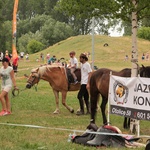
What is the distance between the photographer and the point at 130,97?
10.2 m

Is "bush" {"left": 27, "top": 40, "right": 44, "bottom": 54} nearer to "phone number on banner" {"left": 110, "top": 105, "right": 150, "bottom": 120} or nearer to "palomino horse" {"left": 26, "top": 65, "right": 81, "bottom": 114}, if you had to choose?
"palomino horse" {"left": 26, "top": 65, "right": 81, "bottom": 114}

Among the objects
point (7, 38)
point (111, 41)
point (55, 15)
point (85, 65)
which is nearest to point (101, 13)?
point (85, 65)

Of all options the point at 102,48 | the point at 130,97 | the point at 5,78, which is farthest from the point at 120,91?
the point at 102,48

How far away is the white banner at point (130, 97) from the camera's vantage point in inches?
382

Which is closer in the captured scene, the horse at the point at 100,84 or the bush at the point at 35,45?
the horse at the point at 100,84

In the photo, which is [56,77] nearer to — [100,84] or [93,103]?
[93,103]

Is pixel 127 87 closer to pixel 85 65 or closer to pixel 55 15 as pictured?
pixel 85 65

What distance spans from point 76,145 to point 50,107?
25.8ft

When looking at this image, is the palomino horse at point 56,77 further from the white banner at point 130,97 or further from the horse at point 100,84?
the white banner at point 130,97

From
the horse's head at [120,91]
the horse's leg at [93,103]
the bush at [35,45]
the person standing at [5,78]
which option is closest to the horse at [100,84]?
the horse's leg at [93,103]

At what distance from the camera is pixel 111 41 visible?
76562 mm

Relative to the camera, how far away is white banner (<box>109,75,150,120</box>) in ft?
31.9

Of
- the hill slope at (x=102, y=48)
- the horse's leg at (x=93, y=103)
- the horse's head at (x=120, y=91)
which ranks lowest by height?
the horse's leg at (x=93, y=103)

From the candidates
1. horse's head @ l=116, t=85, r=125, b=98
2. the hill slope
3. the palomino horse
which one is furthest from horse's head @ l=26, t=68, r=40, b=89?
the hill slope
